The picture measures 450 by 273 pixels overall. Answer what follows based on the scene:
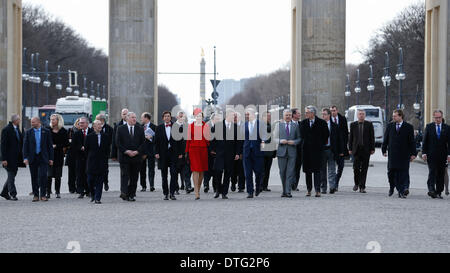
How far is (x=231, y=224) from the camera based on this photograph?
14148mm

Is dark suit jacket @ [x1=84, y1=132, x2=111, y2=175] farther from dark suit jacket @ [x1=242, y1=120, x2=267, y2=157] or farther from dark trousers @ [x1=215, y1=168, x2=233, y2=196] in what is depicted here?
dark suit jacket @ [x1=242, y1=120, x2=267, y2=157]

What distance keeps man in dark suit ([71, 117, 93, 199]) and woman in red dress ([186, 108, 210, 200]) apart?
2.18 m

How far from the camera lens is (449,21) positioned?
3303cm

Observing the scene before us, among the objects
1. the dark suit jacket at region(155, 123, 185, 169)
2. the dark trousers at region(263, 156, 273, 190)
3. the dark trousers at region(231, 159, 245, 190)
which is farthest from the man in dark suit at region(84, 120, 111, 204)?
the dark trousers at region(263, 156, 273, 190)

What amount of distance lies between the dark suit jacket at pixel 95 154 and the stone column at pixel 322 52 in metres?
14.8

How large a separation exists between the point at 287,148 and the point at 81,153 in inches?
166

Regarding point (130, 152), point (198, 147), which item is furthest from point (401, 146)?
point (130, 152)

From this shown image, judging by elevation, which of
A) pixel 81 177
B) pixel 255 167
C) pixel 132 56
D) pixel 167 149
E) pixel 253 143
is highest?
pixel 132 56

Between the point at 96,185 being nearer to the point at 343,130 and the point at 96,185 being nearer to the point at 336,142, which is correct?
the point at 336,142

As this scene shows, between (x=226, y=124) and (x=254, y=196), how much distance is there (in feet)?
5.14

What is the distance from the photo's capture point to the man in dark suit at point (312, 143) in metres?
19.8

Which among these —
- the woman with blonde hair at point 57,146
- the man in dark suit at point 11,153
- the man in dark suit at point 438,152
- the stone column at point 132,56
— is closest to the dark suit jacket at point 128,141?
the woman with blonde hair at point 57,146

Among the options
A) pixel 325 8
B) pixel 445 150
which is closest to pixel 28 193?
pixel 445 150
